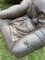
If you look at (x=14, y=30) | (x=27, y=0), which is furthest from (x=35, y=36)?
(x=27, y=0)

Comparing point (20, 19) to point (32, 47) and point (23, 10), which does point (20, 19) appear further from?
point (32, 47)

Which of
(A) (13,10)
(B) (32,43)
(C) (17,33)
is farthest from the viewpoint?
(A) (13,10)

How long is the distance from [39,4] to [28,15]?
0.67 ft

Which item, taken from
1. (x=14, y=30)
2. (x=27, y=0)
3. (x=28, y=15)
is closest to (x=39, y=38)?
(x=14, y=30)

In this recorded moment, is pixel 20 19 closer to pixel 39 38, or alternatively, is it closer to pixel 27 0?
pixel 27 0

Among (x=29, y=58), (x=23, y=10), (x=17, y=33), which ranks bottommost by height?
(x=29, y=58)

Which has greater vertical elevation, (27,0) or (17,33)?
(27,0)

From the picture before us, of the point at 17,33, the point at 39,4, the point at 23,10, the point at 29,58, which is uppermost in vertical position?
the point at 39,4

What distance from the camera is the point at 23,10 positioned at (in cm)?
154

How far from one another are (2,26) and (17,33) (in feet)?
0.61

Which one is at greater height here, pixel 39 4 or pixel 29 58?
pixel 39 4

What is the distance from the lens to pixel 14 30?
1.39 metres

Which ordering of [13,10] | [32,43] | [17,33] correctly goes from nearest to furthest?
[32,43], [17,33], [13,10]

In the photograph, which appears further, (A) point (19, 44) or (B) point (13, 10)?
(B) point (13, 10)
